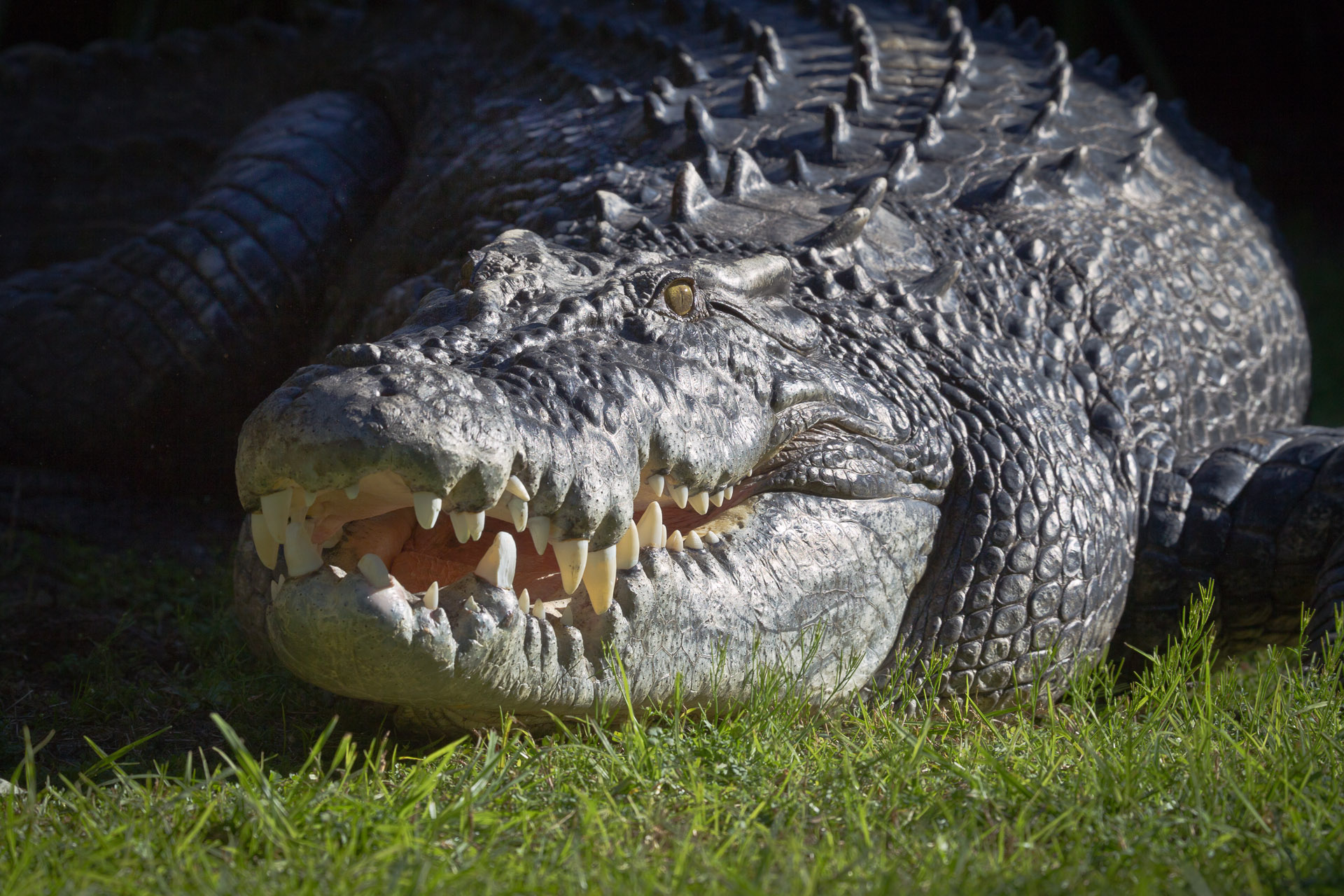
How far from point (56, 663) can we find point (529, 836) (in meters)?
1.62

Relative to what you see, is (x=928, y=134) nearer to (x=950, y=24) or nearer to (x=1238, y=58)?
(x=950, y=24)

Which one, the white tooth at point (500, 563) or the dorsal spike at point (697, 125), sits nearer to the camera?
the white tooth at point (500, 563)

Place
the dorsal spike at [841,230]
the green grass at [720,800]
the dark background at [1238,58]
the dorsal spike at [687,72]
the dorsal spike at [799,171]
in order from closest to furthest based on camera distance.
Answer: the green grass at [720,800] < the dorsal spike at [841,230] < the dorsal spike at [799,171] < the dorsal spike at [687,72] < the dark background at [1238,58]

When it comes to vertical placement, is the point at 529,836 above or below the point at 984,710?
above

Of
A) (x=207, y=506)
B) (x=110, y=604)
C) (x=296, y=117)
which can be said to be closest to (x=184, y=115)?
(x=296, y=117)

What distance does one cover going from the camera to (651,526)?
229 centimetres

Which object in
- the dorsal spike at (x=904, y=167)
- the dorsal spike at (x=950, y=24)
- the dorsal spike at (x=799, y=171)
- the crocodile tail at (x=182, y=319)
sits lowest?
the crocodile tail at (x=182, y=319)

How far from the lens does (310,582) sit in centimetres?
197

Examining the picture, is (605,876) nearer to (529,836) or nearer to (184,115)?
(529,836)

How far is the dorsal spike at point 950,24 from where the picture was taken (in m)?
4.43

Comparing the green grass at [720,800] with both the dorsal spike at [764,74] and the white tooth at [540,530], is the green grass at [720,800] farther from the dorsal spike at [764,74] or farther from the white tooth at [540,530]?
the dorsal spike at [764,74]

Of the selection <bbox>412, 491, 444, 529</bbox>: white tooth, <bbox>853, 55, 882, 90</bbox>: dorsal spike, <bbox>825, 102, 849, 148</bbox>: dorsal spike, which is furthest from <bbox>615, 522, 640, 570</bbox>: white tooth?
<bbox>853, 55, 882, 90</bbox>: dorsal spike

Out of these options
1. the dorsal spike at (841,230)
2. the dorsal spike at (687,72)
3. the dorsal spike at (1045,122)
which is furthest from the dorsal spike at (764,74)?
the dorsal spike at (841,230)

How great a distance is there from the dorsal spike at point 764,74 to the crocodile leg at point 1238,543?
173cm
